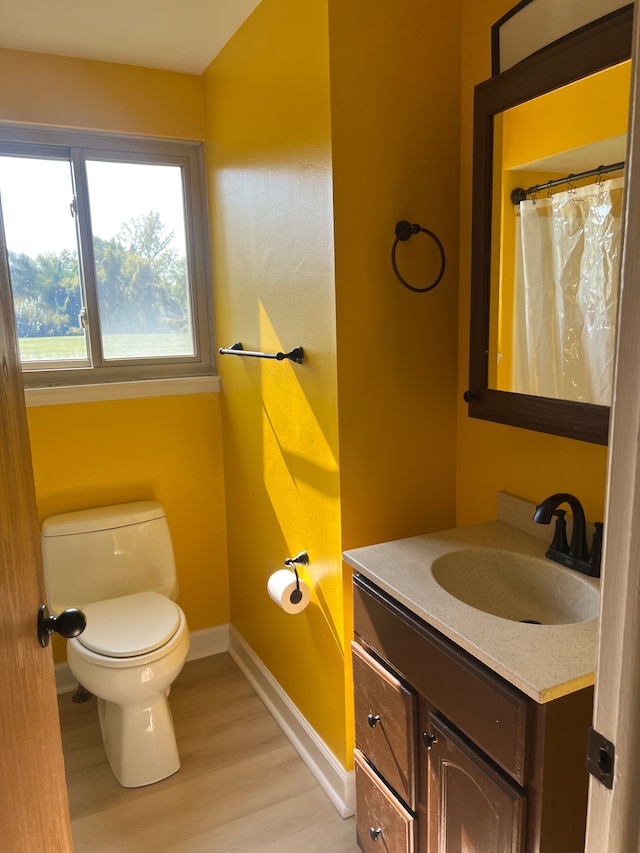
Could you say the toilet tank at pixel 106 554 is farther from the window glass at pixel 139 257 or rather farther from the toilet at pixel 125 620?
the window glass at pixel 139 257

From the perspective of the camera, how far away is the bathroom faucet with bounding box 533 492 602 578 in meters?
1.39

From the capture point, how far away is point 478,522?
74.5 inches

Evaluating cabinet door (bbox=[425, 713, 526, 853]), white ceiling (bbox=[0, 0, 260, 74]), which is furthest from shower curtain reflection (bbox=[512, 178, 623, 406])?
white ceiling (bbox=[0, 0, 260, 74])

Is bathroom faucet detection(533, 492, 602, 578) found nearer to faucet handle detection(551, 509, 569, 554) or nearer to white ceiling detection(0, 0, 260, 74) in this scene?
faucet handle detection(551, 509, 569, 554)

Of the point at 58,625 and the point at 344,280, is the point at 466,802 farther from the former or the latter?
the point at 344,280

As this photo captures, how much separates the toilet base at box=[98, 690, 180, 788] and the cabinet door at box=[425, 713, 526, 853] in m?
1.08

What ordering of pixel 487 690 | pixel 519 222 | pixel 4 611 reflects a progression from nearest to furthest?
pixel 4 611 < pixel 487 690 < pixel 519 222

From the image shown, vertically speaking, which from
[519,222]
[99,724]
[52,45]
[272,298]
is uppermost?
[52,45]

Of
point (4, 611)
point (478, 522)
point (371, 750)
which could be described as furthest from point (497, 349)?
point (4, 611)

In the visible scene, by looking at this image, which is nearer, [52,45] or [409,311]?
[409,311]

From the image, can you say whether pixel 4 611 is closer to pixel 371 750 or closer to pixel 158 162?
pixel 371 750

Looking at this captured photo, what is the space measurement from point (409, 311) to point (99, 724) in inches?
76.5

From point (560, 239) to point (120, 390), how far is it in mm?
1757

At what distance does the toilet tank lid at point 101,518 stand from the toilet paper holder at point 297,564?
71 cm
